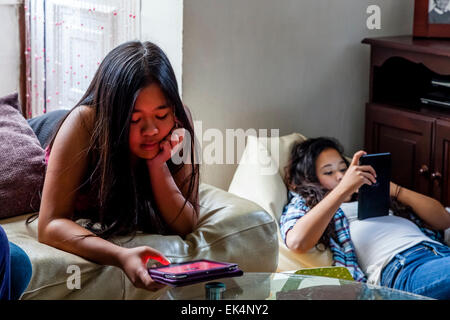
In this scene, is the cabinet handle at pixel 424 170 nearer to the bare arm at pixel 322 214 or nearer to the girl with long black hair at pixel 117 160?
the bare arm at pixel 322 214

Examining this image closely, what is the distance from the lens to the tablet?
211 cm

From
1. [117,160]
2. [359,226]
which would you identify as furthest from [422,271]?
[117,160]

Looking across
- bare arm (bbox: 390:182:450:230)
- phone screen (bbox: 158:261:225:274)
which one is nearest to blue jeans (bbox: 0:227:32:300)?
phone screen (bbox: 158:261:225:274)

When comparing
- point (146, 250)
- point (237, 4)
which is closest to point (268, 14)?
point (237, 4)

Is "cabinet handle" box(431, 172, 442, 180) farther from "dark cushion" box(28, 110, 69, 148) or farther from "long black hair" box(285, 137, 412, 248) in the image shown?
"dark cushion" box(28, 110, 69, 148)

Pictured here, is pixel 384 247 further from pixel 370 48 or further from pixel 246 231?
pixel 370 48

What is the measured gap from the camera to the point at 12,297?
138 centimetres

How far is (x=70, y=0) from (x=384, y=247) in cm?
154

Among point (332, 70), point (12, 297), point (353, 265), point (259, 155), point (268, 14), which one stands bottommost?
point (353, 265)

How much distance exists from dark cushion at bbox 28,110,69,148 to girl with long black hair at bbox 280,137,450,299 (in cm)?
79

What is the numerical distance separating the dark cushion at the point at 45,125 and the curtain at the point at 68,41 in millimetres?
464

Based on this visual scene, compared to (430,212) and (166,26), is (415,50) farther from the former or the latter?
(166,26)

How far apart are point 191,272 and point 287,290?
0.21m

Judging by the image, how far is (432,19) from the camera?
9.01 feet
